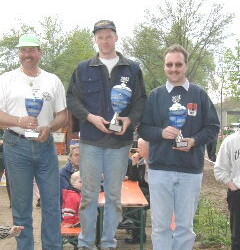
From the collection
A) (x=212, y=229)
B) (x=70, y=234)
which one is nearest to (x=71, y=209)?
(x=70, y=234)

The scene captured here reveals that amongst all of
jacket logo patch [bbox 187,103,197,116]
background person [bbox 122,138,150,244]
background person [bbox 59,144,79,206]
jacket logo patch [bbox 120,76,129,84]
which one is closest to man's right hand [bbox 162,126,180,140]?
jacket logo patch [bbox 187,103,197,116]

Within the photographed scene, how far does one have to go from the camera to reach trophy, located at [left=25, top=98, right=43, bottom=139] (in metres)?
4.59

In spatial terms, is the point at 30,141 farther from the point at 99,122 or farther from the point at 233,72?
the point at 233,72

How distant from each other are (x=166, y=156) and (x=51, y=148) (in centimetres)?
119

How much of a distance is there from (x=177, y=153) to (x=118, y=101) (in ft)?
2.33

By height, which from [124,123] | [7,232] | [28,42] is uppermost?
[28,42]

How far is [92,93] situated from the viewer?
4680mm

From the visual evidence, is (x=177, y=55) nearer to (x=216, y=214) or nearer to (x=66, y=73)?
(x=216, y=214)

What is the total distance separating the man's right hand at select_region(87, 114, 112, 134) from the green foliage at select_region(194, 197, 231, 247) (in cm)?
314

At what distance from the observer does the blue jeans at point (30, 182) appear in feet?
15.5

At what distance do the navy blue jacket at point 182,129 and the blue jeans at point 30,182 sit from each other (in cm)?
99

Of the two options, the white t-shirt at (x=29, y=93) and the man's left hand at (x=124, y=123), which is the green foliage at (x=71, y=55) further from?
the man's left hand at (x=124, y=123)

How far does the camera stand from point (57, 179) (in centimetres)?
494

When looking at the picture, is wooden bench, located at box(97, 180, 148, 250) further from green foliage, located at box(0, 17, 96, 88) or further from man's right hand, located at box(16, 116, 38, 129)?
green foliage, located at box(0, 17, 96, 88)
